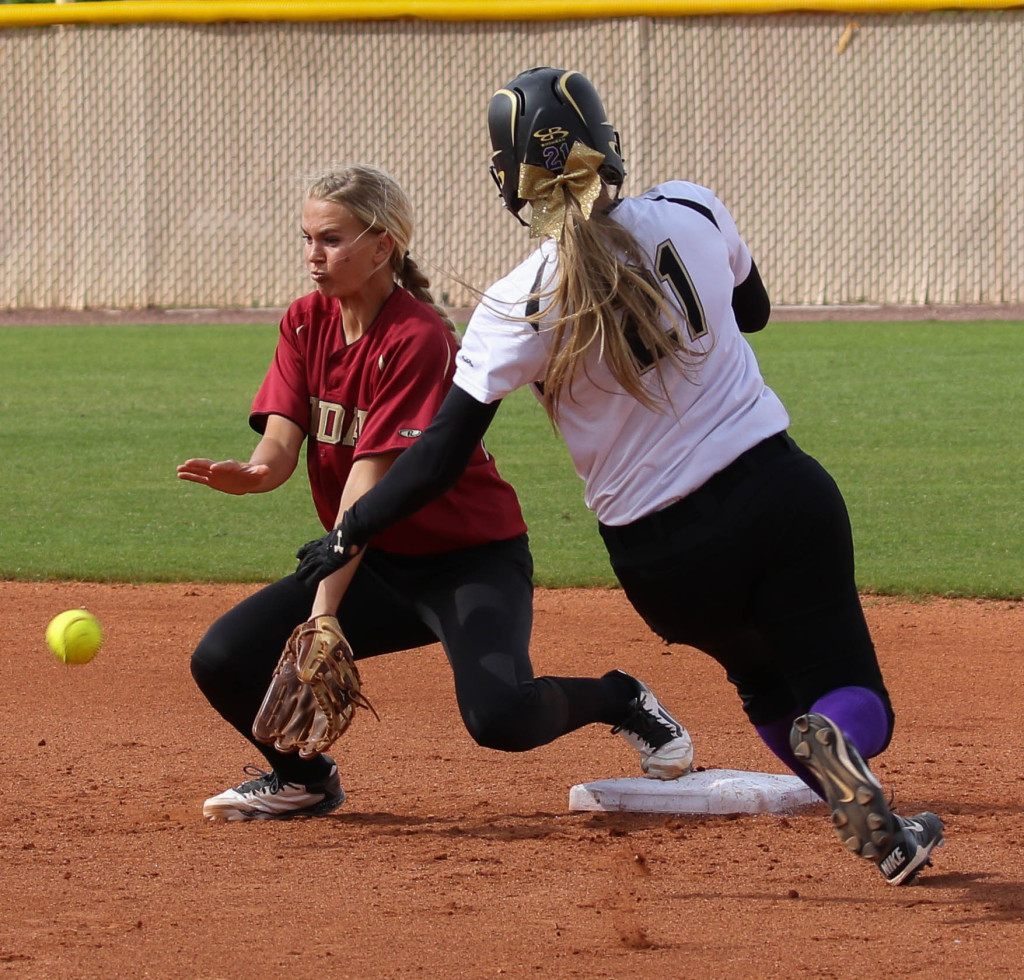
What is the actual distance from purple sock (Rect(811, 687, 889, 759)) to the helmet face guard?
41.1 inches

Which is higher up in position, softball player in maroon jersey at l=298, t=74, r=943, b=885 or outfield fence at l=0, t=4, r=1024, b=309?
softball player in maroon jersey at l=298, t=74, r=943, b=885

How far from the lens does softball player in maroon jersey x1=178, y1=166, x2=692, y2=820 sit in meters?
3.21

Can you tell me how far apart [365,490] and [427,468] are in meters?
0.48

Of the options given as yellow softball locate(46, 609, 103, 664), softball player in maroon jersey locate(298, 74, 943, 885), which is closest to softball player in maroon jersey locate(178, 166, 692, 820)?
softball player in maroon jersey locate(298, 74, 943, 885)

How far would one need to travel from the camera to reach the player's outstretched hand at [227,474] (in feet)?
10.5

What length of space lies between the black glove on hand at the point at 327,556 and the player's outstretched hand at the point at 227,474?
0.38 meters

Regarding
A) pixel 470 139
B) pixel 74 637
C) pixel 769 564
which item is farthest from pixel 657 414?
pixel 470 139

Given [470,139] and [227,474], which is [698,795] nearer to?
[227,474]

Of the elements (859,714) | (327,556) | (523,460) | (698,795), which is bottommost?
(523,460)

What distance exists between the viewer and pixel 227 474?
3262mm

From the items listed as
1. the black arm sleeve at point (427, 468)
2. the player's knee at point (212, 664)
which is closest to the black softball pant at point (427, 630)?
the player's knee at point (212, 664)

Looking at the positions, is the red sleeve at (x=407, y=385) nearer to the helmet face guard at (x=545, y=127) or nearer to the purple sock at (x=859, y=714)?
the helmet face guard at (x=545, y=127)

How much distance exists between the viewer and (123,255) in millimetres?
16781

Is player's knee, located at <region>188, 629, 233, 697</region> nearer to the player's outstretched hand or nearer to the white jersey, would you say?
the player's outstretched hand
